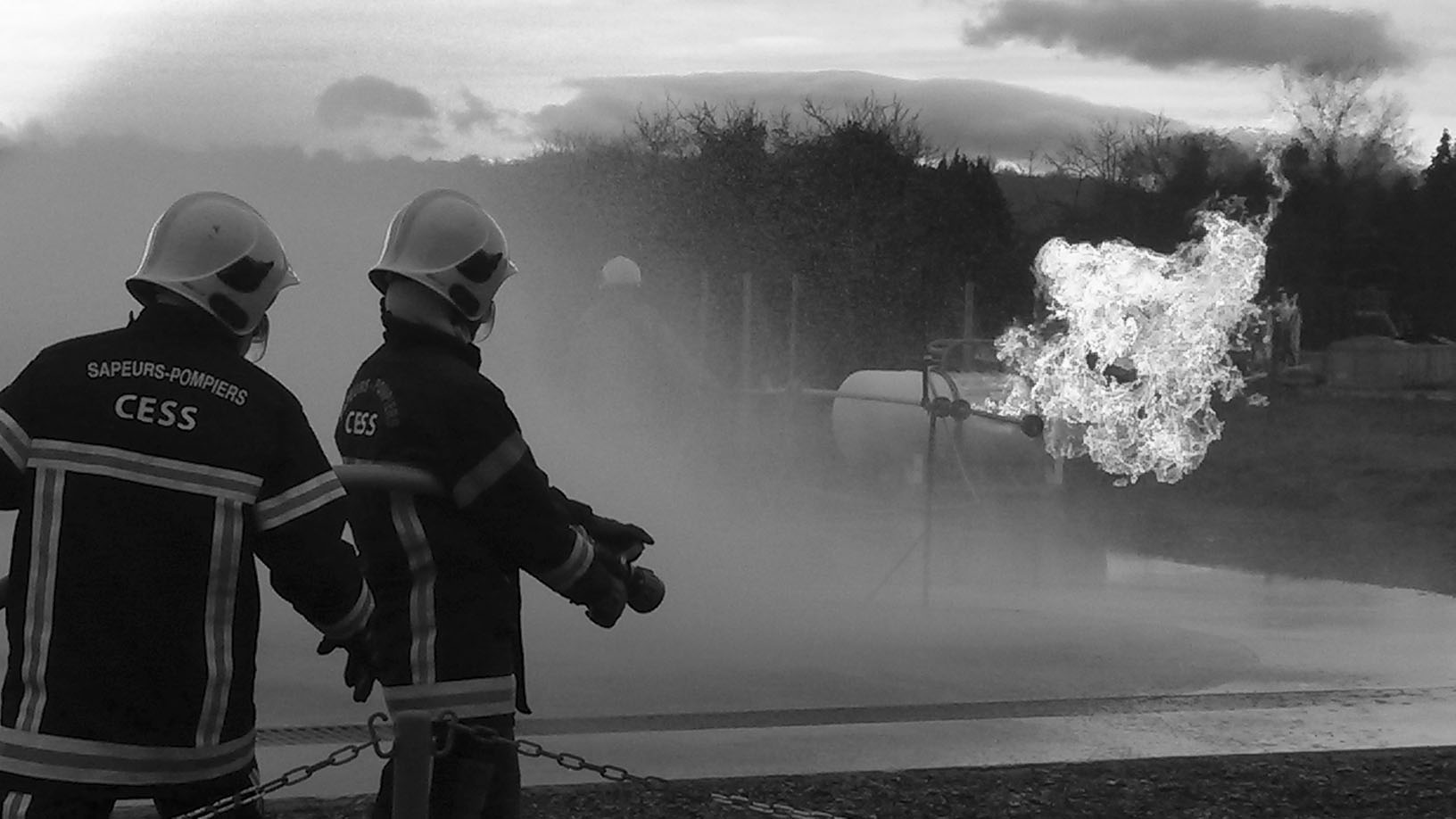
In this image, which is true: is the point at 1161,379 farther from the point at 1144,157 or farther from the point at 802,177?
the point at 1144,157

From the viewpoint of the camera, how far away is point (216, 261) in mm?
3875

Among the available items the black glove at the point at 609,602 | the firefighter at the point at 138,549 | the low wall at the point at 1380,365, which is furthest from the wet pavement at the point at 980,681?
the low wall at the point at 1380,365

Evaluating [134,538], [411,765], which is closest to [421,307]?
[134,538]

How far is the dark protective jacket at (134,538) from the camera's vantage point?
11.8 ft

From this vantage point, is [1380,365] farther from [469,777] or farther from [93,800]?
[93,800]

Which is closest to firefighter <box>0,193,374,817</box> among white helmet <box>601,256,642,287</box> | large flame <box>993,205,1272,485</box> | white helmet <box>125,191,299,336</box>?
white helmet <box>125,191,299,336</box>

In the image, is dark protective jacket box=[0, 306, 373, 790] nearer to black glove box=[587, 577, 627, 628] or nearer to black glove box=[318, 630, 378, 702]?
black glove box=[318, 630, 378, 702]

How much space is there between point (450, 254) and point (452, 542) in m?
0.65

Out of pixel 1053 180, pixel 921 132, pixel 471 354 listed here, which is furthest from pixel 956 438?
pixel 1053 180

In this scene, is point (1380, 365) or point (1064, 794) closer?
point (1064, 794)

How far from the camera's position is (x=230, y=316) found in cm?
388

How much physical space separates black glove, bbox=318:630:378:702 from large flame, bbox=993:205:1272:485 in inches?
374

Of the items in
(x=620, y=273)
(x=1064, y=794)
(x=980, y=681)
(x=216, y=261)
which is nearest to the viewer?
(x=216, y=261)

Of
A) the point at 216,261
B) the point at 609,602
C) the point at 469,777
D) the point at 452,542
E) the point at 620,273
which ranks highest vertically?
the point at 620,273
